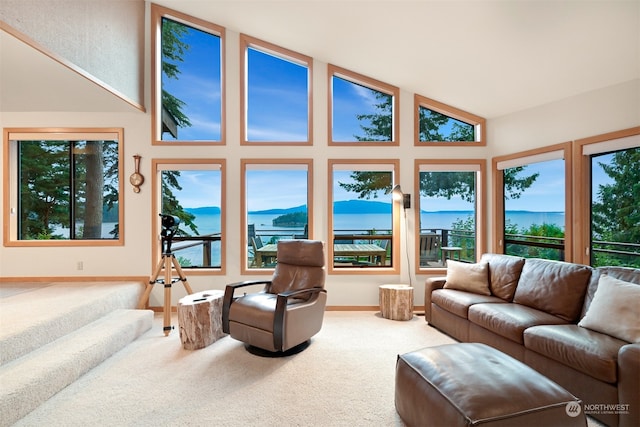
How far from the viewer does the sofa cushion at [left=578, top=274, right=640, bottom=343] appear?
2.11m

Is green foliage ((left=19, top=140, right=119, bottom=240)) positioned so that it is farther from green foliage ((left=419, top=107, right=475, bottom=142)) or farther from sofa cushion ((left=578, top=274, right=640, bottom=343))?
sofa cushion ((left=578, top=274, right=640, bottom=343))

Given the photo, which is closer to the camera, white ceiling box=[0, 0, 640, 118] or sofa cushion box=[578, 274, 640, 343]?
sofa cushion box=[578, 274, 640, 343]

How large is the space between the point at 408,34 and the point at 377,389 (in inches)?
141

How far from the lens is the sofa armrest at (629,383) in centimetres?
178

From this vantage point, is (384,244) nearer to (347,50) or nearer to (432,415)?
(347,50)

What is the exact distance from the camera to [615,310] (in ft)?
7.31

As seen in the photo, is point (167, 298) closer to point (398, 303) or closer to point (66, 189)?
point (66, 189)

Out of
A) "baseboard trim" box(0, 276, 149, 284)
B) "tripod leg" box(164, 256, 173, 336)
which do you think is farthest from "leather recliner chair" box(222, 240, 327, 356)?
"baseboard trim" box(0, 276, 149, 284)

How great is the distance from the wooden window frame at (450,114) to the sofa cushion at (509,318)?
243 cm

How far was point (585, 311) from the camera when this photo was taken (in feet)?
8.57

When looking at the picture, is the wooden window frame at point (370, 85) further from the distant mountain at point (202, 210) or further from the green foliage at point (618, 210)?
the green foliage at point (618, 210)

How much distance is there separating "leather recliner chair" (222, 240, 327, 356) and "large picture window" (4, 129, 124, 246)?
254 cm

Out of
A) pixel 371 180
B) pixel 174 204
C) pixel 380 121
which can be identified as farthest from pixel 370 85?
pixel 174 204

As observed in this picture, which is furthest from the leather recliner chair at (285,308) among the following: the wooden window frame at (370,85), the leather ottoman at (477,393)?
the wooden window frame at (370,85)
